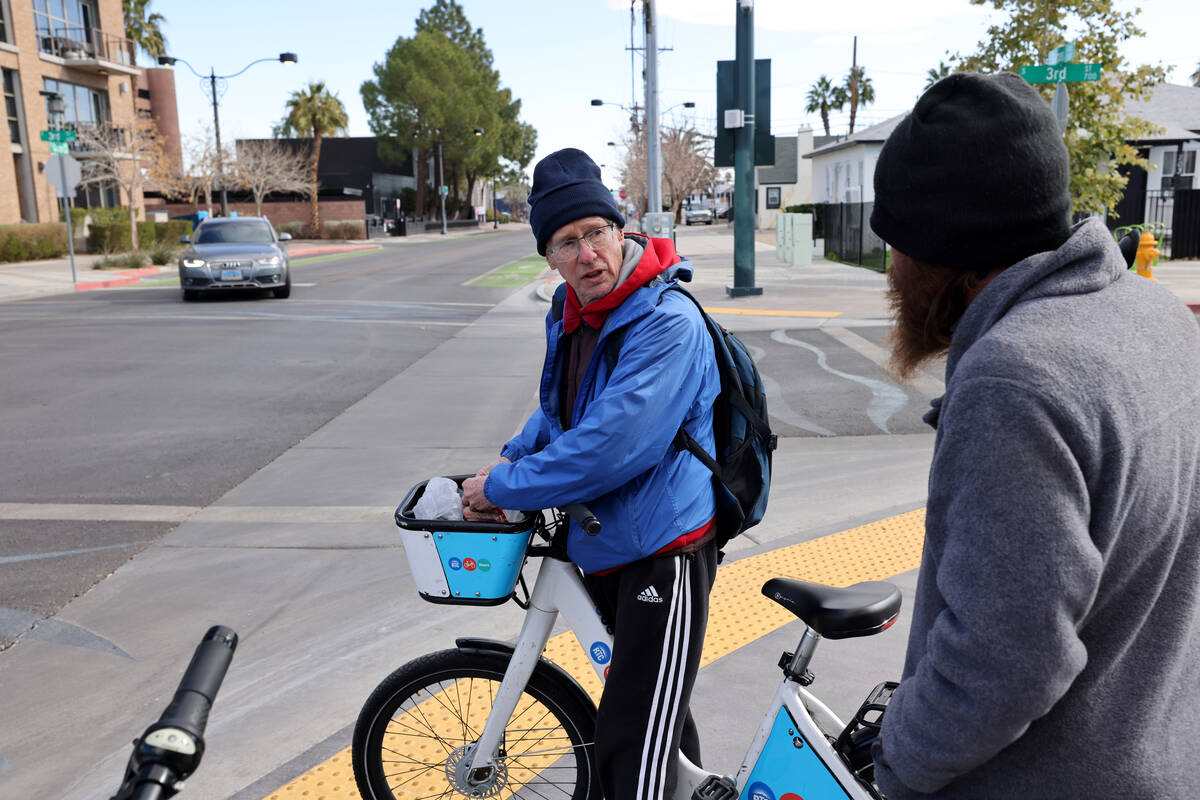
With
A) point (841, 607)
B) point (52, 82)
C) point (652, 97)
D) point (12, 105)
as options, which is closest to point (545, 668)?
point (841, 607)

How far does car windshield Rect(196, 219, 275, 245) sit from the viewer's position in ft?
66.5

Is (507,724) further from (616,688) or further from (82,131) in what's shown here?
(82,131)

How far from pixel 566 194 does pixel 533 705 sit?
135 centimetres

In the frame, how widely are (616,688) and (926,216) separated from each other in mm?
1394

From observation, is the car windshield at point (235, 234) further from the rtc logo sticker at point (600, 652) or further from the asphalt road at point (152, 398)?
the rtc logo sticker at point (600, 652)

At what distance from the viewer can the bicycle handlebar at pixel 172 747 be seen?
109 centimetres

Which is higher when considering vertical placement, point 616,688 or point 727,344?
point 727,344

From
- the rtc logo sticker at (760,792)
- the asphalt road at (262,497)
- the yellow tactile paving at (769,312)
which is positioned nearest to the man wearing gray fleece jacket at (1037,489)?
the rtc logo sticker at (760,792)

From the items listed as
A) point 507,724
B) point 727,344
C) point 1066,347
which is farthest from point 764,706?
point 1066,347

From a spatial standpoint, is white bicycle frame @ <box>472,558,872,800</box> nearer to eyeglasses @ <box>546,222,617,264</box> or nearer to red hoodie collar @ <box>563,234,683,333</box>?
red hoodie collar @ <box>563,234,683,333</box>

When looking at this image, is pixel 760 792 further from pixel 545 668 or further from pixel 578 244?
pixel 578 244

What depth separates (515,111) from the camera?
97.8 metres

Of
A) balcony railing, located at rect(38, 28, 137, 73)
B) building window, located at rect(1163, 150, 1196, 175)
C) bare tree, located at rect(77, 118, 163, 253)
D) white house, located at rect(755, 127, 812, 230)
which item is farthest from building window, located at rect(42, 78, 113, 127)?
building window, located at rect(1163, 150, 1196, 175)

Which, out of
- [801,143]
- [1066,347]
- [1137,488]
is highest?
[801,143]
